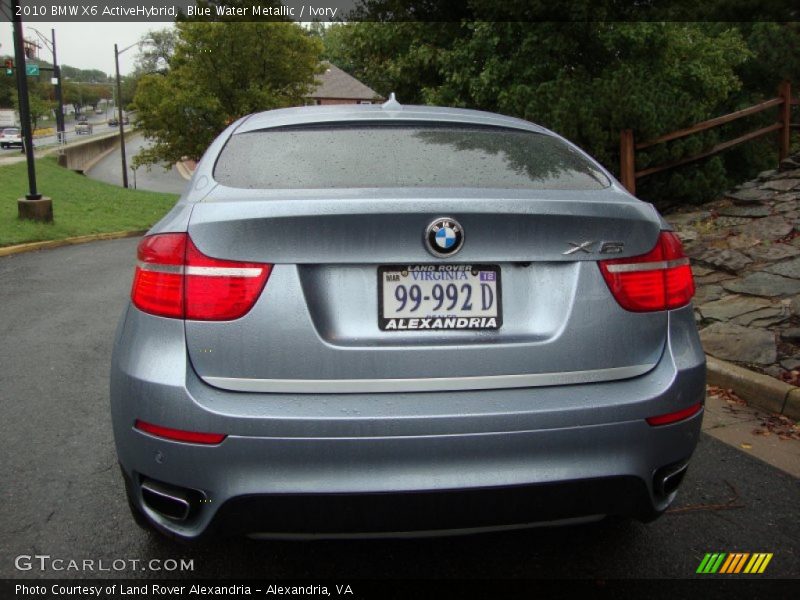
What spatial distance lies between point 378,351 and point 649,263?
2.90 feet

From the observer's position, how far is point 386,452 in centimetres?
215

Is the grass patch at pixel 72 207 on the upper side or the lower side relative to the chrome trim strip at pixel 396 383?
lower

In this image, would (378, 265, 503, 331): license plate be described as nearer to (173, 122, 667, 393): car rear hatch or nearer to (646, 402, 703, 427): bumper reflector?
(173, 122, 667, 393): car rear hatch

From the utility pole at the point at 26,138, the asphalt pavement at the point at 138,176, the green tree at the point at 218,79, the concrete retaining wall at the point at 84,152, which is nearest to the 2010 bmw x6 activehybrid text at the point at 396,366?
the utility pole at the point at 26,138

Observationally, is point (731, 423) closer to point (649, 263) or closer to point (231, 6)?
point (649, 263)

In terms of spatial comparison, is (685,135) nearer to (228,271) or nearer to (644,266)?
(644,266)

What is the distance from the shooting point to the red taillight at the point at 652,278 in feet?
7.68

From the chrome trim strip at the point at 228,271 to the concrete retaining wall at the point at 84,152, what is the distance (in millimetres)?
41444

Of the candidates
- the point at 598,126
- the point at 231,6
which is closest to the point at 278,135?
the point at 598,126

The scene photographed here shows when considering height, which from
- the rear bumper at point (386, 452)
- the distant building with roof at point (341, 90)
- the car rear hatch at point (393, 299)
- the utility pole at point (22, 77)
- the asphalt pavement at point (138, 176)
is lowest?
the asphalt pavement at point (138, 176)

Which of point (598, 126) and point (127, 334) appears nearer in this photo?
point (127, 334)

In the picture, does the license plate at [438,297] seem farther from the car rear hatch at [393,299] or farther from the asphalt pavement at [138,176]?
the asphalt pavement at [138,176]

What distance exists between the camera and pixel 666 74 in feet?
56.9

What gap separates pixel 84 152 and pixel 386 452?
183ft
